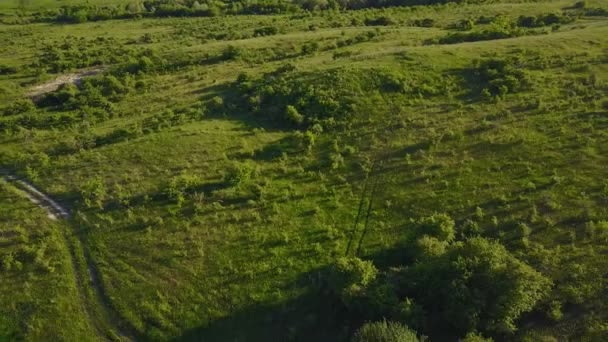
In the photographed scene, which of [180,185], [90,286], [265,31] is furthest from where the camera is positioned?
[265,31]

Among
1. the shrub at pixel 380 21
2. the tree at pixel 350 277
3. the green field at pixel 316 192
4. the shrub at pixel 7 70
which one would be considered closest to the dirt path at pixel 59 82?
the green field at pixel 316 192

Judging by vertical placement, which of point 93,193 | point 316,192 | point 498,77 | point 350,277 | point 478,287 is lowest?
point 350,277

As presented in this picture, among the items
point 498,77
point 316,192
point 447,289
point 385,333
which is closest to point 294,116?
point 316,192

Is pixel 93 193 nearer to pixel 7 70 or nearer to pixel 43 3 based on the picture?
pixel 7 70

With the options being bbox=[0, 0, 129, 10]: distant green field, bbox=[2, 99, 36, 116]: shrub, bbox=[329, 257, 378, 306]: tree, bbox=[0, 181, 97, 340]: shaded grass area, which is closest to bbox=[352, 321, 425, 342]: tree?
bbox=[329, 257, 378, 306]: tree

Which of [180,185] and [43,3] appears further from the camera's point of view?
[43,3]

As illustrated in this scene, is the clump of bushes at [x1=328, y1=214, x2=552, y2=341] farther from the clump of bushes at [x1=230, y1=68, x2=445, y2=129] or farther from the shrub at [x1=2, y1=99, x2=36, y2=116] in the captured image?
the shrub at [x1=2, y1=99, x2=36, y2=116]

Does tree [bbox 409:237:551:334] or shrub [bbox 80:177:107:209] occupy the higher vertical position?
shrub [bbox 80:177:107:209]

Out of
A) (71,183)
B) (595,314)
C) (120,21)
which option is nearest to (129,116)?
(71,183)

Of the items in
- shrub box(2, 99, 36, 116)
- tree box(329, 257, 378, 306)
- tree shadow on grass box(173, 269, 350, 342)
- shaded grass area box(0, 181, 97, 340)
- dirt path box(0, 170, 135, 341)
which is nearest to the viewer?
tree box(329, 257, 378, 306)
